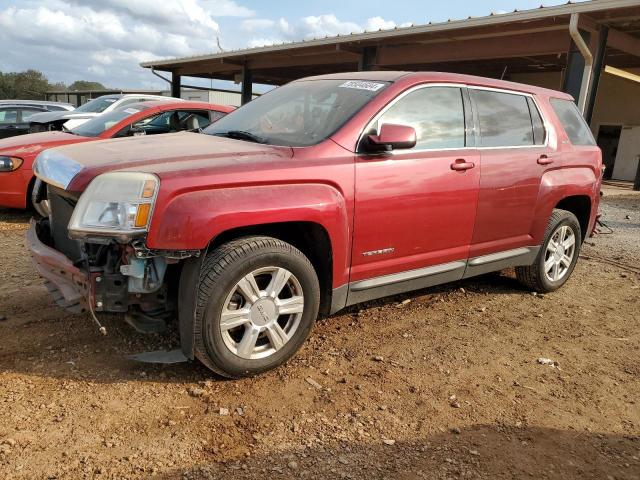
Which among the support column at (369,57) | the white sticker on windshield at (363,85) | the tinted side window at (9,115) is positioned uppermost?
the support column at (369,57)

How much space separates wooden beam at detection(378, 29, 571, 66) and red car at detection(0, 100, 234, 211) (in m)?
7.11

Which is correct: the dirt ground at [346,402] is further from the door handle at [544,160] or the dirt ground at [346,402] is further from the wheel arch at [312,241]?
the door handle at [544,160]

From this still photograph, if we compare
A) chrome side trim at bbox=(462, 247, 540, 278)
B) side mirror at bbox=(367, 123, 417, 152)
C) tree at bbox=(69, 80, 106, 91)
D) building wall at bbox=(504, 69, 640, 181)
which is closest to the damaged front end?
side mirror at bbox=(367, 123, 417, 152)

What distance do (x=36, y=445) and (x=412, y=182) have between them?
2.57m

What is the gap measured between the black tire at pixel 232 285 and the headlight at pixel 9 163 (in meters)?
4.60

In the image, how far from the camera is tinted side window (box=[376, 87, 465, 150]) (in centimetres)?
356

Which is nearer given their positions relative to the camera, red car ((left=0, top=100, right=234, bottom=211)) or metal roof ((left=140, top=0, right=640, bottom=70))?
red car ((left=0, top=100, right=234, bottom=211))

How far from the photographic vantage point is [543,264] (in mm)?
4758

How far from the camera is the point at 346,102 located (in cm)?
355

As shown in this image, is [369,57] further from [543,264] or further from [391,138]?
[391,138]

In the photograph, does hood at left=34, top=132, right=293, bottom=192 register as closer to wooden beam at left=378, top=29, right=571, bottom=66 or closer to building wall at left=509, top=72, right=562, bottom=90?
wooden beam at left=378, top=29, right=571, bottom=66

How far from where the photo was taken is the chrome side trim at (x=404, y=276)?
344 cm

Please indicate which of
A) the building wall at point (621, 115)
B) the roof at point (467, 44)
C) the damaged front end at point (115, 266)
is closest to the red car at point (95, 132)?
the damaged front end at point (115, 266)

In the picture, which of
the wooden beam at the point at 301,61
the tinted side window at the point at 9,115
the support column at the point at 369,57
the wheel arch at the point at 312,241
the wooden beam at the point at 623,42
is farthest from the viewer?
the wooden beam at the point at 301,61
